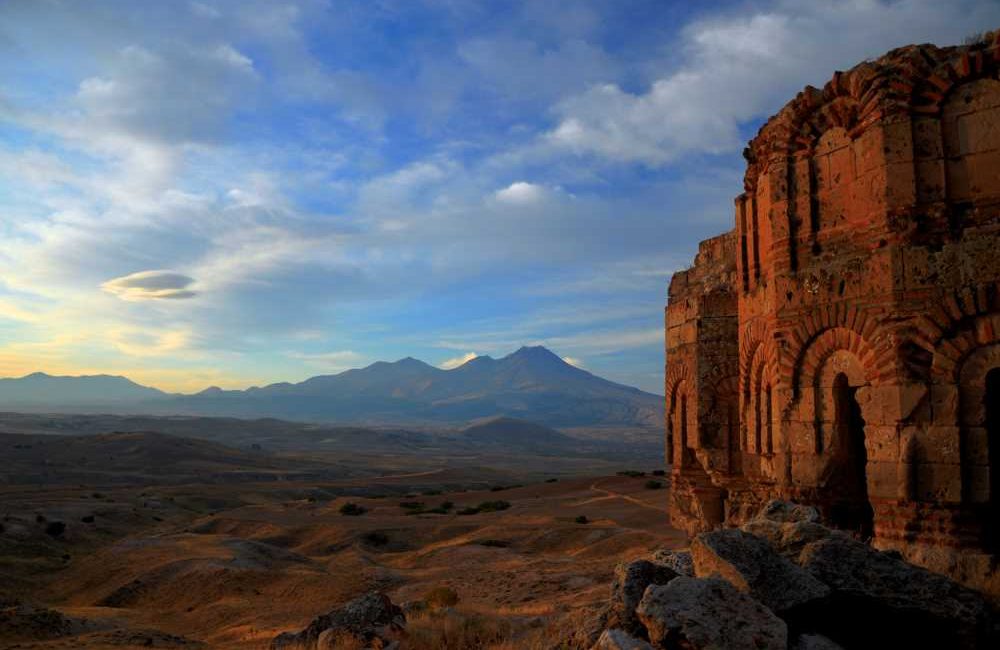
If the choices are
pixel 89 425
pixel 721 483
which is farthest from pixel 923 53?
pixel 89 425

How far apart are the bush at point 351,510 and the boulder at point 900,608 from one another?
107 ft

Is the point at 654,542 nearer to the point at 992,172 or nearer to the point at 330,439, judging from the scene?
the point at 992,172

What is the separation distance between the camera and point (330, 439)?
135250 mm

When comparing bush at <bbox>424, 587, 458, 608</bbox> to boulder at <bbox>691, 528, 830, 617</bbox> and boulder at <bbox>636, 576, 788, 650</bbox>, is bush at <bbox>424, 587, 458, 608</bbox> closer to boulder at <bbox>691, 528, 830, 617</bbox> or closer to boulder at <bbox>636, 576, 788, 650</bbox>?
boulder at <bbox>691, 528, 830, 617</bbox>

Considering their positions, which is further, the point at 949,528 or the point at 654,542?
the point at 654,542

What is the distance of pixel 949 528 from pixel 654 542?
14546 mm

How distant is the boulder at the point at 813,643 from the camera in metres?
5.56

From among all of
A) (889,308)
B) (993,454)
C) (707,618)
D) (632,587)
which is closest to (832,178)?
(889,308)

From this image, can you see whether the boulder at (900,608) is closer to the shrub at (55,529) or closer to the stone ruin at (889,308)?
the stone ruin at (889,308)

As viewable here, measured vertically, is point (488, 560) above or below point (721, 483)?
below

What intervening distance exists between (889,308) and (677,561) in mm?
4211

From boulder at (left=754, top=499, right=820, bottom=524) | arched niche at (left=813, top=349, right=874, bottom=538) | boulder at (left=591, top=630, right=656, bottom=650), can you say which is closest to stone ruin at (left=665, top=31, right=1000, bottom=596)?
arched niche at (left=813, top=349, right=874, bottom=538)

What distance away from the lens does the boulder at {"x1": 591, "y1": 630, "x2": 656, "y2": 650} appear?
5.33 m

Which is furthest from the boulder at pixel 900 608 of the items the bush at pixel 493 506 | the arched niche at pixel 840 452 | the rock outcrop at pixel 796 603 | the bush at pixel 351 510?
the bush at pixel 351 510
